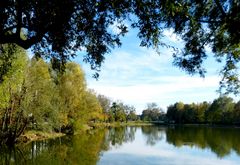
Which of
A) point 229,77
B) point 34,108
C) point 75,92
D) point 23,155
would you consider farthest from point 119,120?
point 229,77

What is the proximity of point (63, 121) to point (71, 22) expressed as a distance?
4546cm

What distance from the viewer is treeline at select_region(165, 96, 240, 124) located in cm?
11344

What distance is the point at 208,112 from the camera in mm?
126750

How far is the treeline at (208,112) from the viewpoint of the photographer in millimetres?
113438

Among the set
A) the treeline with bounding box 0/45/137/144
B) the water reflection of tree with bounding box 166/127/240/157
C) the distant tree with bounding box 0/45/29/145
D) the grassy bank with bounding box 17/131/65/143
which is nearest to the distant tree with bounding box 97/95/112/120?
the treeline with bounding box 0/45/137/144

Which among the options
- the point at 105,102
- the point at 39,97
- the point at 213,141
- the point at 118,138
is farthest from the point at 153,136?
the point at 105,102

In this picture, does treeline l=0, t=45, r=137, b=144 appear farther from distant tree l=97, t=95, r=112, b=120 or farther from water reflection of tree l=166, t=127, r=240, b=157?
distant tree l=97, t=95, r=112, b=120

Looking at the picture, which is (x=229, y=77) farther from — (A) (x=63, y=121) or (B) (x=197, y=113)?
(B) (x=197, y=113)

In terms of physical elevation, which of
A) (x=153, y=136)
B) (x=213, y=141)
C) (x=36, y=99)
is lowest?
(x=213, y=141)

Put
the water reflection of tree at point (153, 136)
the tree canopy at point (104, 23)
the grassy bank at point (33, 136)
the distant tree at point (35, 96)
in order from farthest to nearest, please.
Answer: the water reflection of tree at point (153, 136) → the grassy bank at point (33, 136) → the distant tree at point (35, 96) → the tree canopy at point (104, 23)

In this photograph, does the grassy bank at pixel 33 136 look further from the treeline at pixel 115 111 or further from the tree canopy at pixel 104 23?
the treeline at pixel 115 111

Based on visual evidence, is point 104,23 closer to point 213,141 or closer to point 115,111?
point 213,141

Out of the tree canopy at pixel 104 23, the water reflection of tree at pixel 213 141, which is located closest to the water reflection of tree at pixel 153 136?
the water reflection of tree at pixel 213 141

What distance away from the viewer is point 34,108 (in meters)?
36.6
